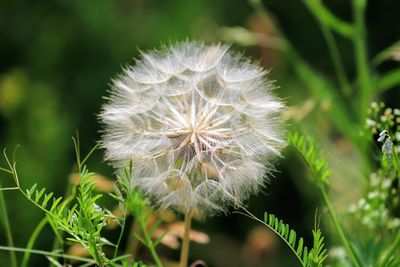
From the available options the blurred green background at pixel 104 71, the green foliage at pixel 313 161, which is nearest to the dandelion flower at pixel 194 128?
the green foliage at pixel 313 161

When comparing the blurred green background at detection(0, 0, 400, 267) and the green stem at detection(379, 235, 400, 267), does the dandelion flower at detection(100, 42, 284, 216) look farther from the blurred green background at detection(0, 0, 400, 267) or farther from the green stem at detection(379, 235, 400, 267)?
the blurred green background at detection(0, 0, 400, 267)

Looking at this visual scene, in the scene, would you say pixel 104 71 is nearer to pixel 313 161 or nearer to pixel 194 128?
pixel 194 128

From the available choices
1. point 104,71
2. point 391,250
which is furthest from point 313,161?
point 104,71

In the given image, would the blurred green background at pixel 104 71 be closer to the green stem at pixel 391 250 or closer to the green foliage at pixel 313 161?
the green foliage at pixel 313 161

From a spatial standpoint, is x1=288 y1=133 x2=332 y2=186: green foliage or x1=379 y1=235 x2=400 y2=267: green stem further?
x1=288 y1=133 x2=332 y2=186: green foliage

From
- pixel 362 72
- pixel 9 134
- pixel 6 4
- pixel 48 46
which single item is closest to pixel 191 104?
pixel 362 72

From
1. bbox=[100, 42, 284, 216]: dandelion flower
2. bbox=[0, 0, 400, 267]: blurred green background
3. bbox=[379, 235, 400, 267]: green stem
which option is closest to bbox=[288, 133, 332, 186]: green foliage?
bbox=[100, 42, 284, 216]: dandelion flower
